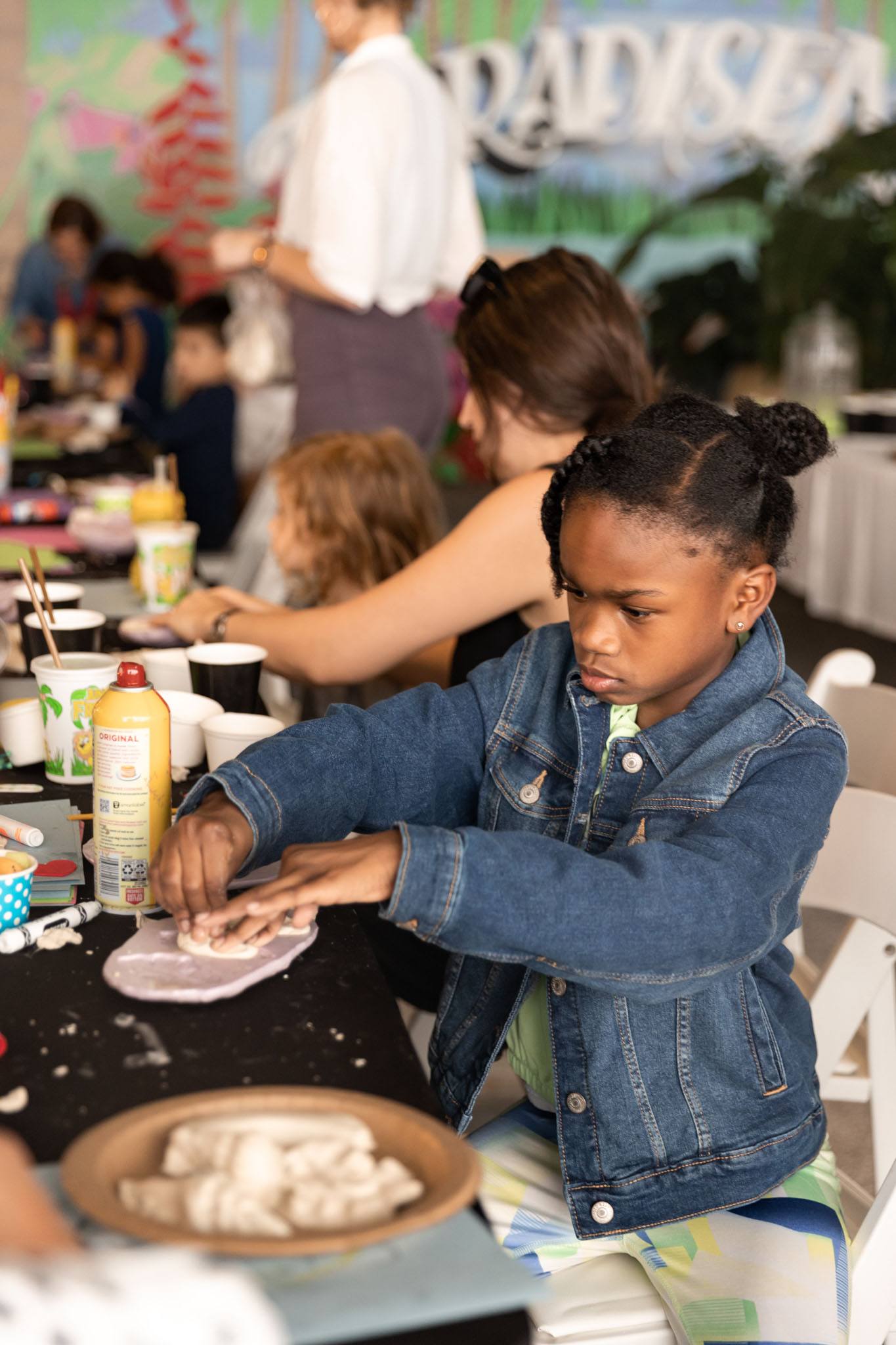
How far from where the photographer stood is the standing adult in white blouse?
286 cm

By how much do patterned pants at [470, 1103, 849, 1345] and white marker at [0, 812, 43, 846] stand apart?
47 centimetres

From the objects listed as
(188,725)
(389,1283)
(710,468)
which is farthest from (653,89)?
(389,1283)

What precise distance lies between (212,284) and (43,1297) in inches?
316

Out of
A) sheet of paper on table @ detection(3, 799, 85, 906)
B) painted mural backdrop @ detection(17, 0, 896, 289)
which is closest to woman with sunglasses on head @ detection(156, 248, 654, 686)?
sheet of paper on table @ detection(3, 799, 85, 906)

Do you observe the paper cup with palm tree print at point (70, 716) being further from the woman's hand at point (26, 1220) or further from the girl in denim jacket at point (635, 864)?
the woman's hand at point (26, 1220)

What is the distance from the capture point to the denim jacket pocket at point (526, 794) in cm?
134

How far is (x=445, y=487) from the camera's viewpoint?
8.02 m

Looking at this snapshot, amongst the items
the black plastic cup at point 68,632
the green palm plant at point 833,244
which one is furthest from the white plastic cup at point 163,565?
the green palm plant at point 833,244

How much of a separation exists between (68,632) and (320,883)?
0.83 m

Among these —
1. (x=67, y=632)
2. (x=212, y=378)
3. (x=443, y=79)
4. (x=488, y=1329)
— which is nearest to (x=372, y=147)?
(x=67, y=632)

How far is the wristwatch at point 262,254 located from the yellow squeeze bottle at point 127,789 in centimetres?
195

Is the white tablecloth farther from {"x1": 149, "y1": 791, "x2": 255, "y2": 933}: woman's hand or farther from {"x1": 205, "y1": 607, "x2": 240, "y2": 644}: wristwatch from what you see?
{"x1": 149, "y1": 791, "x2": 255, "y2": 933}: woman's hand

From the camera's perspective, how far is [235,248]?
299 cm

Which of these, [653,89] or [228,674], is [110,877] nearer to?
[228,674]
